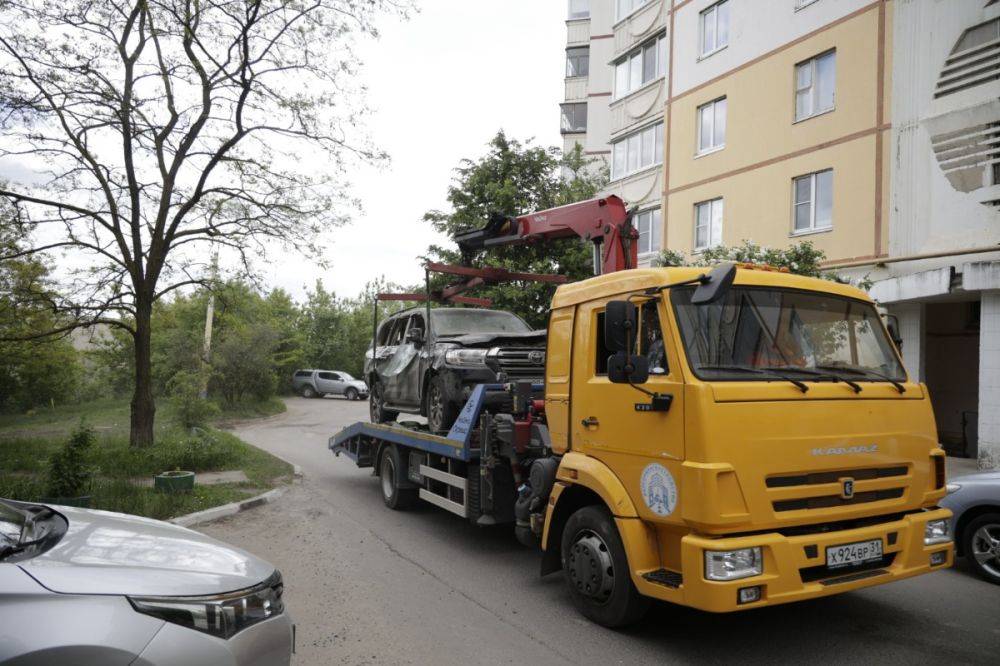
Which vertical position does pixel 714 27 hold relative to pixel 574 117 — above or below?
below

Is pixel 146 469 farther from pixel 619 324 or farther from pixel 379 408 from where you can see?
pixel 619 324

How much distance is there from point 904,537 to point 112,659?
14.3 feet

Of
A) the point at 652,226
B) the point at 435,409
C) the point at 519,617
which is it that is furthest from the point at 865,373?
the point at 652,226

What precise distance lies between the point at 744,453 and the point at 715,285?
3.25 feet

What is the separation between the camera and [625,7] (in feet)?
77.5

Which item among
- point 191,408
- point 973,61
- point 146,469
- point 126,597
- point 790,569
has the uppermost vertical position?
point 973,61

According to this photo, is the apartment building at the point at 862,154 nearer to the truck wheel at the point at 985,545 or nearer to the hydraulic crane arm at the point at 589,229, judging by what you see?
the truck wheel at the point at 985,545

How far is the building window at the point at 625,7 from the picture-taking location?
→ 2298 cm

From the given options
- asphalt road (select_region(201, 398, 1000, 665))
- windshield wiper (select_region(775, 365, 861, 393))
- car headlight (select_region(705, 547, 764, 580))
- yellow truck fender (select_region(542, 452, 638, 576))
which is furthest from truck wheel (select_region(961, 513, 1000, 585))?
yellow truck fender (select_region(542, 452, 638, 576))

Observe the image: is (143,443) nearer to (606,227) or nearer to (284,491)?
(284,491)

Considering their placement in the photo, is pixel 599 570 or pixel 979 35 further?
pixel 979 35

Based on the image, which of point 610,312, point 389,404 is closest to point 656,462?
point 610,312

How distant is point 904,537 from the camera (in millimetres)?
4234

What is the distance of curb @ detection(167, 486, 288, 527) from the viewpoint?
782 centimetres
